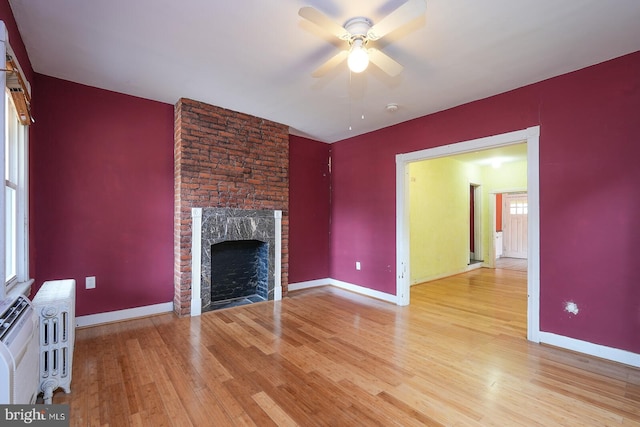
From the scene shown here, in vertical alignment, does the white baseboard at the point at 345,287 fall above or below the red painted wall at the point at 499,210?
below

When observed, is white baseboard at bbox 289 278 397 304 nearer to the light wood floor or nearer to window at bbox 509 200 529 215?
the light wood floor

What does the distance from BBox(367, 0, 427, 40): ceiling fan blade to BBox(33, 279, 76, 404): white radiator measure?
2779 millimetres

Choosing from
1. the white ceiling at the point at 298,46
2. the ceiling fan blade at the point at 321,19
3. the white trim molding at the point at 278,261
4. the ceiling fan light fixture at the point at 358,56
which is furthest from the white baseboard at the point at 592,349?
the ceiling fan blade at the point at 321,19

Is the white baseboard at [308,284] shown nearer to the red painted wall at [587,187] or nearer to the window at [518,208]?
the red painted wall at [587,187]

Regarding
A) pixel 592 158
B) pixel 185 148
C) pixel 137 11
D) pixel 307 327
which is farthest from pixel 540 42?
pixel 185 148

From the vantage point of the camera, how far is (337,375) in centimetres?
225

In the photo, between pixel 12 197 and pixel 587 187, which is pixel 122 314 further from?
pixel 587 187

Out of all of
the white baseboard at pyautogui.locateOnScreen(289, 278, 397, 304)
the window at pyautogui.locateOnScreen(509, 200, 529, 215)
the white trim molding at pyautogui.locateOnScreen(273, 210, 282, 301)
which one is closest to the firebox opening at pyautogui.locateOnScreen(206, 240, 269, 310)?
the white trim molding at pyautogui.locateOnScreen(273, 210, 282, 301)

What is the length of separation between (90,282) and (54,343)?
1.39 m

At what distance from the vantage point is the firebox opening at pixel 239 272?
13.5 feet

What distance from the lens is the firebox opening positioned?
411 centimetres

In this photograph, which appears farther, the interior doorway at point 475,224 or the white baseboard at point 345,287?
the interior doorway at point 475,224
